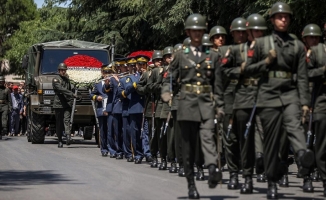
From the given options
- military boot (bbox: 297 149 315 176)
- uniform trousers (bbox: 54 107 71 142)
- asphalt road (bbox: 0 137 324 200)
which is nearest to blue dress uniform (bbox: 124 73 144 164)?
asphalt road (bbox: 0 137 324 200)

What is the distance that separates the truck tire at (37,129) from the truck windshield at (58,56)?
1.31 metres

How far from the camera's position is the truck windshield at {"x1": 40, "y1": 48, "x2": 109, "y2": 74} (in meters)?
27.9

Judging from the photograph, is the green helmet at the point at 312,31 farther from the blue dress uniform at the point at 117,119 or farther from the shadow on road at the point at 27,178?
the blue dress uniform at the point at 117,119

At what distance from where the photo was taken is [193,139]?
12164mm

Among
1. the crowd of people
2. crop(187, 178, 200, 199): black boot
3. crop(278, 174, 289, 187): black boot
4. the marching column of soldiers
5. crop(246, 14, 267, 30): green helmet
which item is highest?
crop(246, 14, 267, 30): green helmet

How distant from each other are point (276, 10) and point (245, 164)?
218 centimetres

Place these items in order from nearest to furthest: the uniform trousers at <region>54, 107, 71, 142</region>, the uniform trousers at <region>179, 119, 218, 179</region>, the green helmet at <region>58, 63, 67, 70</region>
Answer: the uniform trousers at <region>179, 119, 218, 179</region>
the green helmet at <region>58, 63, 67, 70</region>
the uniform trousers at <region>54, 107, 71, 142</region>

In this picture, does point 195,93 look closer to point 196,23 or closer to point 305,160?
point 196,23

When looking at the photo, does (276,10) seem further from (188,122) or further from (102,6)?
(102,6)

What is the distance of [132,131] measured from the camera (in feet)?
65.2

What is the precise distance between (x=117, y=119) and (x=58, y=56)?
7178mm

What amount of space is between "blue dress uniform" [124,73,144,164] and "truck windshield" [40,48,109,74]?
8348mm

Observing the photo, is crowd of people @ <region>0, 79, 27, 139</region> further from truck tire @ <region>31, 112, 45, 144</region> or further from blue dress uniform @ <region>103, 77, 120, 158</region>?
blue dress uniform @ <region>103, 77, 120, 158</region>

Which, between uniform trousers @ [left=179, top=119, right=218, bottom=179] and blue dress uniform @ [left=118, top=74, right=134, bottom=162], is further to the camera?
blue dress uniform @ [left=118, top=74, right=134, bottom=162]
